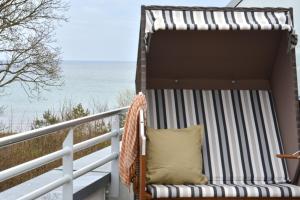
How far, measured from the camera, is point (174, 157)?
4.00 meters

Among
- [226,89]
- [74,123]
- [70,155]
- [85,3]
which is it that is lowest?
[70,155]

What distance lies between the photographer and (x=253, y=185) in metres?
3.99

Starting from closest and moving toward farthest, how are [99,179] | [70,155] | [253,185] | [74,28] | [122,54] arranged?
[70,155], [253,185], [99,179], [74,28], [122,54]

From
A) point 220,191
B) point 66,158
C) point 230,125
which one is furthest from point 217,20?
point 66,158

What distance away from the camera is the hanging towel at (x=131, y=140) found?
3.70m

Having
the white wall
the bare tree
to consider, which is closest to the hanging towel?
the white wall

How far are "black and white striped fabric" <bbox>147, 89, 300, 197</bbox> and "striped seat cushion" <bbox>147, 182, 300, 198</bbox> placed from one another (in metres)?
0.22

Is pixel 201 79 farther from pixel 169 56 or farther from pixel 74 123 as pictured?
pixel 74 123

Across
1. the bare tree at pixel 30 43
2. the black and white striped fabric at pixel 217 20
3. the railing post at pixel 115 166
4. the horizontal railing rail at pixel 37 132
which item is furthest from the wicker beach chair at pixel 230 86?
the bare tree at pixel 30 43

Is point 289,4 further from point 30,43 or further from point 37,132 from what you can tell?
point 30,43

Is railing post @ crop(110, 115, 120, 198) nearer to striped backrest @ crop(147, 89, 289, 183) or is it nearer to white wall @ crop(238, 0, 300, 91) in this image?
striped backrest @ crop(147, 89, 289, 183)

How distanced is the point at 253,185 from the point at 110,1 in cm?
3851

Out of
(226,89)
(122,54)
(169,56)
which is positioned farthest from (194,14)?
(122,54)

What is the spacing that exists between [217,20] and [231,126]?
109 centimetres
